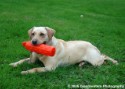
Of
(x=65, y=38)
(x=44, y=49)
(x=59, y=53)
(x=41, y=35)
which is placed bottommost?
(x=65, y=38)

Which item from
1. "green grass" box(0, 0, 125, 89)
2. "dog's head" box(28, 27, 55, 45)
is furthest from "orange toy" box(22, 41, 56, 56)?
"green grass" box(0, 0, 125, 89)

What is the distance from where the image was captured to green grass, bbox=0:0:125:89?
725 cm

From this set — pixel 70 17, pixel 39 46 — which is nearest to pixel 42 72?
pixel 39 46

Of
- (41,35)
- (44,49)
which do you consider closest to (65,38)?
(41,35)

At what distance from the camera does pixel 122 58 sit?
9.66 meters

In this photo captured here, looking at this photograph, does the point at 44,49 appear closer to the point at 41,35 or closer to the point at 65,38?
the point at 41,35

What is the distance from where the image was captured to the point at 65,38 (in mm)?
11953

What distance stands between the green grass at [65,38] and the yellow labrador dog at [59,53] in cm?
17

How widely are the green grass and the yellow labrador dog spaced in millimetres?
Answer: 174

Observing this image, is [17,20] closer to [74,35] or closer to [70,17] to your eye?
[74,35]

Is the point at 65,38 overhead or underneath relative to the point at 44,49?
underneath

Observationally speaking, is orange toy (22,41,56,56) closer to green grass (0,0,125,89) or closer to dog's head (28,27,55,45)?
dog's head (28,27,55,45)

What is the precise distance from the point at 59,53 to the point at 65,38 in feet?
12.2

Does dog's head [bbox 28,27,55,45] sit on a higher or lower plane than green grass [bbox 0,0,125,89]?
higher
